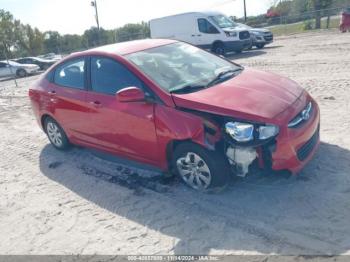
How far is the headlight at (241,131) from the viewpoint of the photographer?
13.1 ft

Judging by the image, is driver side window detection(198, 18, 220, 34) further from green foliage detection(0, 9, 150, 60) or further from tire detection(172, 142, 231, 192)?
green foliage detection(0, 9, 150, 60)

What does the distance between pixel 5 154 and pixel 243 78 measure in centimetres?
468

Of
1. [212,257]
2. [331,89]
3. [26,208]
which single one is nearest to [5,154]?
[26,208]

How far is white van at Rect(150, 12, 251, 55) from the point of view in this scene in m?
17.0

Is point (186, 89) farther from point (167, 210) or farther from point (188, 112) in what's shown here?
point (167, 210)

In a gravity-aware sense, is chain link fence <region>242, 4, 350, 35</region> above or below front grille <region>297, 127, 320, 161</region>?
above

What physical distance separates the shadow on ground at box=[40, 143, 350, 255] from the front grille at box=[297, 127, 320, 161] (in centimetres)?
31

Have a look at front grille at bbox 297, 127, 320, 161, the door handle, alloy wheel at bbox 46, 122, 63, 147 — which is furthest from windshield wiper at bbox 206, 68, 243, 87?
alloy wheel at bbox 46, 122, 63, 147

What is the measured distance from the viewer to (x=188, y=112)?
425cm

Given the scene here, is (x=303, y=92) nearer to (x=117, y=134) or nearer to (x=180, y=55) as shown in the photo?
(x=180, y=55)

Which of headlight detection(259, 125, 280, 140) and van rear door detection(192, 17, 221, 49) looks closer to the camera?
headlight detection(259, 125, 280, 140)

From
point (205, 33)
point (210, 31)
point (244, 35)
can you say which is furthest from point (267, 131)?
point (205, 33)

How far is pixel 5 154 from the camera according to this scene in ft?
22.8

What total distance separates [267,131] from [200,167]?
0.88m
